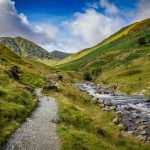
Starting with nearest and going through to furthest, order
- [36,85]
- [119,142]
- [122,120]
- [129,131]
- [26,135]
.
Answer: [26,135]
[119,142]
[129,131]
[122,120]
[36,85]

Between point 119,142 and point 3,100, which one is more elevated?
point 3,100

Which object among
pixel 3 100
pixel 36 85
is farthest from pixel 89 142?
pixel 36 85

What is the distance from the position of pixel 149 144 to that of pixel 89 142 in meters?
9.75

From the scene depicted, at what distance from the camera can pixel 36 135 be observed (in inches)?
1389

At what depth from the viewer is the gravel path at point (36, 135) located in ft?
104

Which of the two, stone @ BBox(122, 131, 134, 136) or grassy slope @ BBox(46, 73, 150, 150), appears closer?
grassy slope @ BBox(46, 73, 150, 150)

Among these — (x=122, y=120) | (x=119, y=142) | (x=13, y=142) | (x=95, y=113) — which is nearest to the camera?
(x=13, y=142)

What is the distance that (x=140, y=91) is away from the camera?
10431cm

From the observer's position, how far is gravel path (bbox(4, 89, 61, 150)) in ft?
104

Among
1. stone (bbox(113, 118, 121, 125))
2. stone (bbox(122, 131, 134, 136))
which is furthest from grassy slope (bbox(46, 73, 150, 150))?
stone (bbox(122, 131, 134, 136))

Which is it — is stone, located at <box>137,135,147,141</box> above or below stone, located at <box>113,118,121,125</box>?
below

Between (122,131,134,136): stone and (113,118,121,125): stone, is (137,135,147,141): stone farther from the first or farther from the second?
(113,118,121,125): stone

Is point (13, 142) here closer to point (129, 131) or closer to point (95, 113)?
point (129, 131)

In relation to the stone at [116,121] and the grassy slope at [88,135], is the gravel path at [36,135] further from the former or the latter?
the stone at [116,121]
